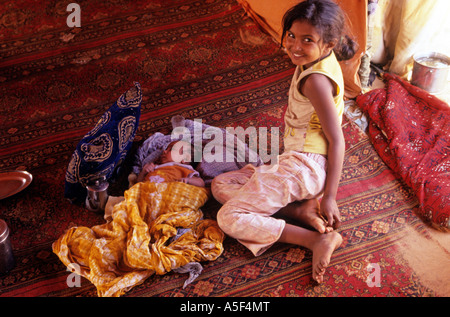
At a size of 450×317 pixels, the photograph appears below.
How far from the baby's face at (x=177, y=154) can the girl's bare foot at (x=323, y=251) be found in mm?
693

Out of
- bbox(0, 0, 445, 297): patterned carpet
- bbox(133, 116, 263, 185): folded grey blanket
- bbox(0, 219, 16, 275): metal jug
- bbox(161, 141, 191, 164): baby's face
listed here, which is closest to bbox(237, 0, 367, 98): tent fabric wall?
bbox(0, 0, 445, 297): patterned carpet

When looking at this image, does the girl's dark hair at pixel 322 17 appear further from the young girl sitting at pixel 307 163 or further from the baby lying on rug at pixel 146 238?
the baby lying on rug at pixel 146 238

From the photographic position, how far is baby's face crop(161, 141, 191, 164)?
1967mm

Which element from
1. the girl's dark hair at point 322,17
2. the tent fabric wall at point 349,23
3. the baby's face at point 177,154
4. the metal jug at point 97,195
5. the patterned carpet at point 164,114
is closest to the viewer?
the girl's dark hair at point 322,17

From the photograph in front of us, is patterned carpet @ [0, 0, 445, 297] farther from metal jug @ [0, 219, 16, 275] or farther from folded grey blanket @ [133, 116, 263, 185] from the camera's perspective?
folded grey blanket @ [133, 116, 263, 185]

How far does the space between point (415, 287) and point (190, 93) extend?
58.5 inches

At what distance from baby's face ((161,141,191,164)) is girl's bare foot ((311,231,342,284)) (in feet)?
2.27

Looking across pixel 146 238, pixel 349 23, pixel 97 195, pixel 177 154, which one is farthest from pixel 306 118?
pixel 97 195

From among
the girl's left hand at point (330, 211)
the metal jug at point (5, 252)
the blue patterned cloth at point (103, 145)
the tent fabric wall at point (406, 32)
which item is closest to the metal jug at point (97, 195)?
the blue patterned cloth at point (103, 145)

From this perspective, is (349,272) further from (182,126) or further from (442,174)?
(182,126)

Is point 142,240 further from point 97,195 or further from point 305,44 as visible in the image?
point 305,44

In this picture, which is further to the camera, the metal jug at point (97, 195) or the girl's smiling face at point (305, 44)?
the metal jug at point (97, 195)

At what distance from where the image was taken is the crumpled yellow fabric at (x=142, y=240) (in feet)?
5.15

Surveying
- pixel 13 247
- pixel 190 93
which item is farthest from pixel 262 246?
pixel 190 93
